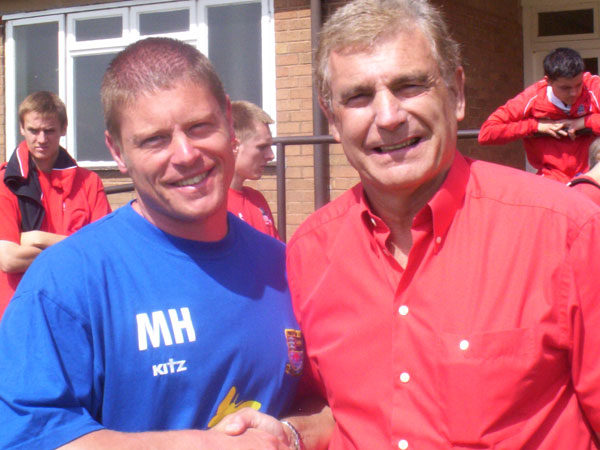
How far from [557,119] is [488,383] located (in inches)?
152

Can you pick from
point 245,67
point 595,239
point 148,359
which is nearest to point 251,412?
point 148,359

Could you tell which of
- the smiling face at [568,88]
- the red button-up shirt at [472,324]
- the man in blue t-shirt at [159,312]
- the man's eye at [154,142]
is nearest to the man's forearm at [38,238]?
the man in blue t-shirt at [159,312]

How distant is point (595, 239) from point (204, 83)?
1089mm

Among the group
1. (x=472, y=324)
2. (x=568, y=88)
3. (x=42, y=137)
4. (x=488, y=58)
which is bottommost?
(x=472, y=324)

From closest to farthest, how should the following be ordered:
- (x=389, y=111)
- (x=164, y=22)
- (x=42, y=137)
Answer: (x=389, y=111), (x=42, y=137), (x=164, y=22)

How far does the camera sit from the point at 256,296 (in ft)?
7.60

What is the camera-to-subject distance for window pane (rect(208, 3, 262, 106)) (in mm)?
8070

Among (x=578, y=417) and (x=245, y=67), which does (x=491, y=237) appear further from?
(x=245, y=67)

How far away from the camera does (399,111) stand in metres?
2.19

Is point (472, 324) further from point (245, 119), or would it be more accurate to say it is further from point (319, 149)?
point (319, 149)

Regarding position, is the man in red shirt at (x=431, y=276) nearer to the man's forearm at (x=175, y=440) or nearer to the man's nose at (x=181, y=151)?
the man's forearm at (x=175, y=440)

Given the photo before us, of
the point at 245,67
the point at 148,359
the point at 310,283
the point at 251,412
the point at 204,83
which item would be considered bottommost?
the point at 251,412

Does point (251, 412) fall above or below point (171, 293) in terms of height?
below

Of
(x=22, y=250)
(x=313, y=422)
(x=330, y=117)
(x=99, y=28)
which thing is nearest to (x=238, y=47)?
(x=99, y=28)
